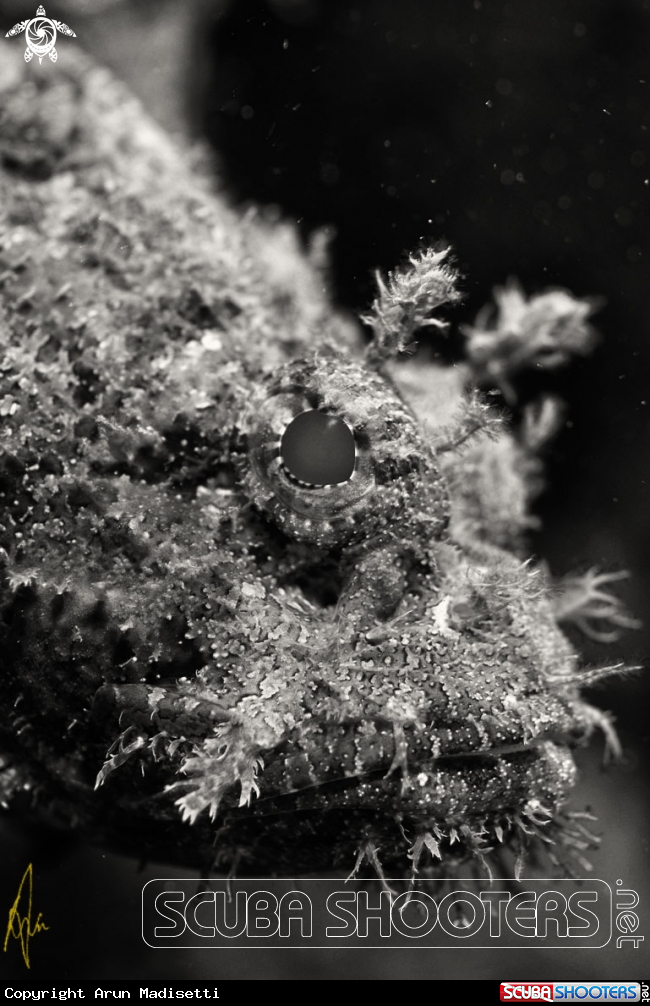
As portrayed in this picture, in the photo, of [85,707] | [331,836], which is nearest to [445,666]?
[331,836]

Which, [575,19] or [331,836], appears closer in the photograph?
[331,836]

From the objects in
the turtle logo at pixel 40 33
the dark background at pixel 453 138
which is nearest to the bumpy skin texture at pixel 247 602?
the turtle logo at pixel 40 33

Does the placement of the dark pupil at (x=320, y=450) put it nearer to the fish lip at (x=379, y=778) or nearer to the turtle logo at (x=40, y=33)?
the fish lip at (x=379, y=778)

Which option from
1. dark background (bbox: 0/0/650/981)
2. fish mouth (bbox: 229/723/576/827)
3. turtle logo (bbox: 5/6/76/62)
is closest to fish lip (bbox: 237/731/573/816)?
fish mouth (bbox: 229/723/576/827)

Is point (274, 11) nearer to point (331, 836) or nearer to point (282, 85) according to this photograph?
point (282, 85)

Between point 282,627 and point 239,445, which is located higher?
point 239,445

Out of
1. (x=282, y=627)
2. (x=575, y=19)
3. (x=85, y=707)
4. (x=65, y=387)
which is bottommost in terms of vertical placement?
(x=85, y=707)
